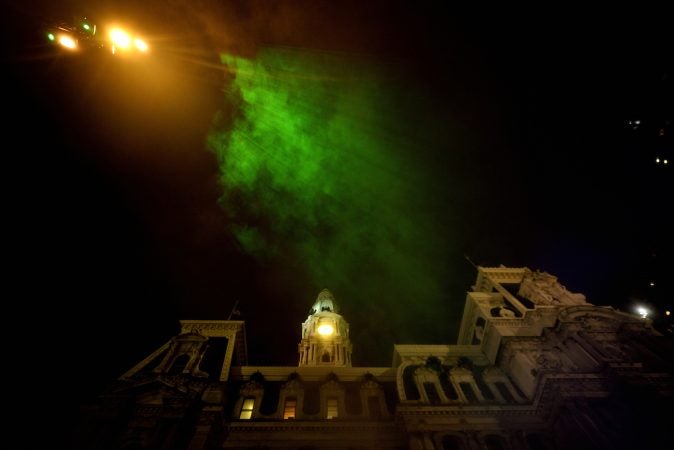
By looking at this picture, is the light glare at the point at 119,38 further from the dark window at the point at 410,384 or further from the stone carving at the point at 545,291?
the stone carving at the point at 545,291

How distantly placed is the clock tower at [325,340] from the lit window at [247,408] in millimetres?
11656

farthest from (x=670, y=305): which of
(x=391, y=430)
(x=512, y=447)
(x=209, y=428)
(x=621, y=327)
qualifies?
(x=209, y=428)

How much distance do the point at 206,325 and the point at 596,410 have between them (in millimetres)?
31042

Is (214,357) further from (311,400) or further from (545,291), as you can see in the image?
(545,291)

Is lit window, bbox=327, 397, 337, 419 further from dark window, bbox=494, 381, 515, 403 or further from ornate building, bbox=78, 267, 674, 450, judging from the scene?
dark window, bbox=494, 381, 515, 403

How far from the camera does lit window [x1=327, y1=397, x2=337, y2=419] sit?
89.0 ft

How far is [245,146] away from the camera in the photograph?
34406 mm

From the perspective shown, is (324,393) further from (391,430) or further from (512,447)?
(512,447)

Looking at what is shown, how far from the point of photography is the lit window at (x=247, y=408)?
87.7 feet

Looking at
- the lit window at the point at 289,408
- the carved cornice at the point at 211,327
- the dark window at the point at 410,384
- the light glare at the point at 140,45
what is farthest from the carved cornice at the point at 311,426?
the light glare at the point at 140,45

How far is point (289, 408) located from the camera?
2773cm

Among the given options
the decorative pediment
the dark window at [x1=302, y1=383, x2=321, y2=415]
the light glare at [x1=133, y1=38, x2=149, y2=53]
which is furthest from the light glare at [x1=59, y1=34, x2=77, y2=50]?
the decorative pediment

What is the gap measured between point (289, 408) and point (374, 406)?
6.88m

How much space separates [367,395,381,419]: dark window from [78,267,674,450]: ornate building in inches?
3.9
